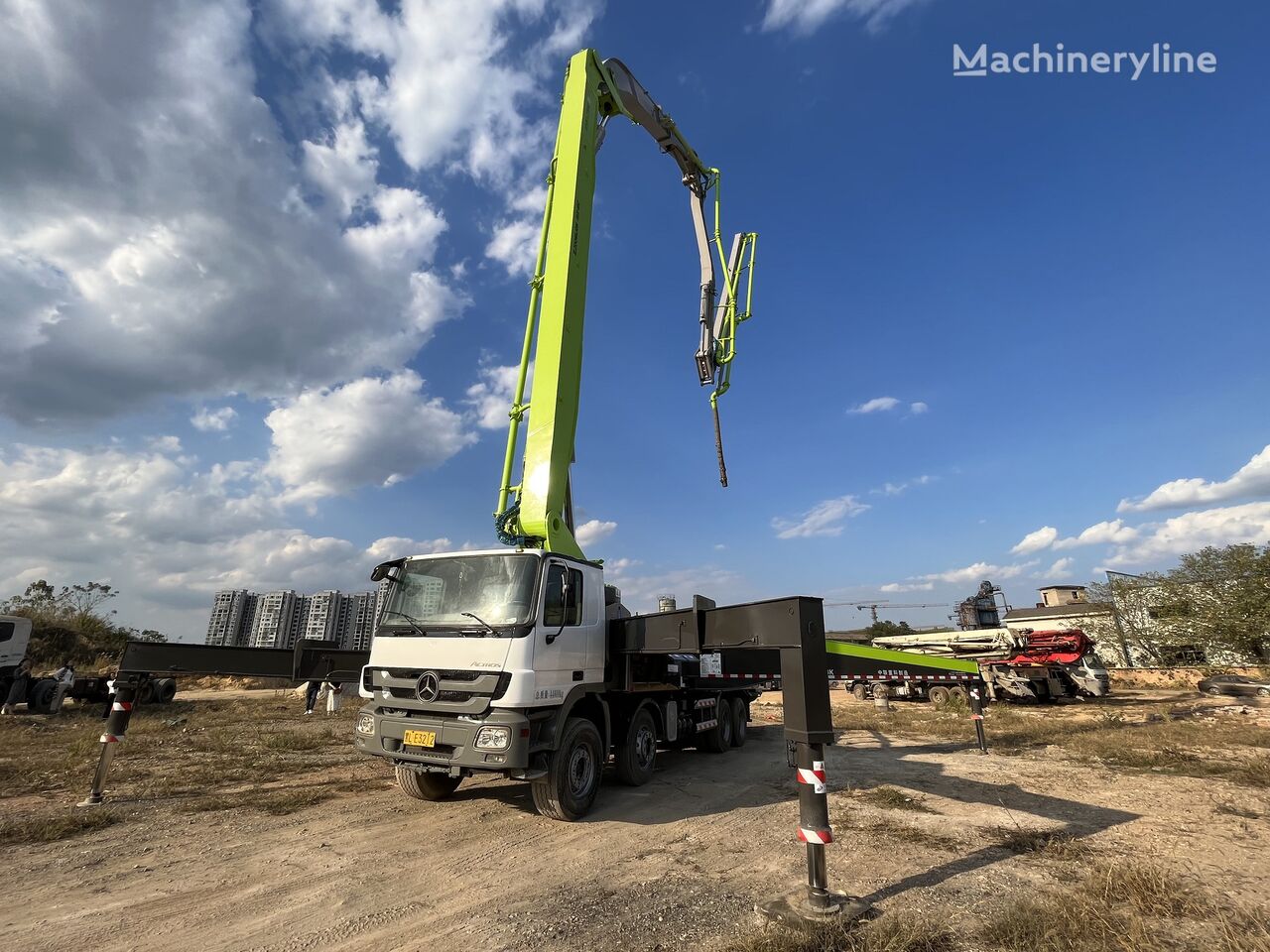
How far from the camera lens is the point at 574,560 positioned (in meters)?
7.19

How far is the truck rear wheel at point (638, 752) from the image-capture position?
8.21 metres

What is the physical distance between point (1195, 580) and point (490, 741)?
3932 cm

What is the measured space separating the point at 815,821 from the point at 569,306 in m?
7.41

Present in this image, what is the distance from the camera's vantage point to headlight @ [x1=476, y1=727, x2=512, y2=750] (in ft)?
18.8

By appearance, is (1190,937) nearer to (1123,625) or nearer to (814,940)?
(814,940)

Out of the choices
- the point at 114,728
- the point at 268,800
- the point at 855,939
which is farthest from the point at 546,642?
the point at 114,728

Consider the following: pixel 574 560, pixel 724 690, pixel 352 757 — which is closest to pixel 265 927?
pixel 574 560

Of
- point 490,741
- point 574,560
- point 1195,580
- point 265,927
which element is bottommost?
point 265,927

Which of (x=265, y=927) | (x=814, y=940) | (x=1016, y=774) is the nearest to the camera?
(x=814, y=940)

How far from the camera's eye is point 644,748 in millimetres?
8617

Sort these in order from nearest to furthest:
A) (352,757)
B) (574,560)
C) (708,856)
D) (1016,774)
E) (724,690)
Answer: (708,856)
(574,560)
(1016,774)
(352,757)
(724,690)

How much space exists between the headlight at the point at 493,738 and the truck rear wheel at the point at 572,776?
85 centimetres

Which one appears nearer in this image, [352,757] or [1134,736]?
[352,757]

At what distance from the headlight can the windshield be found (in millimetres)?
1010
